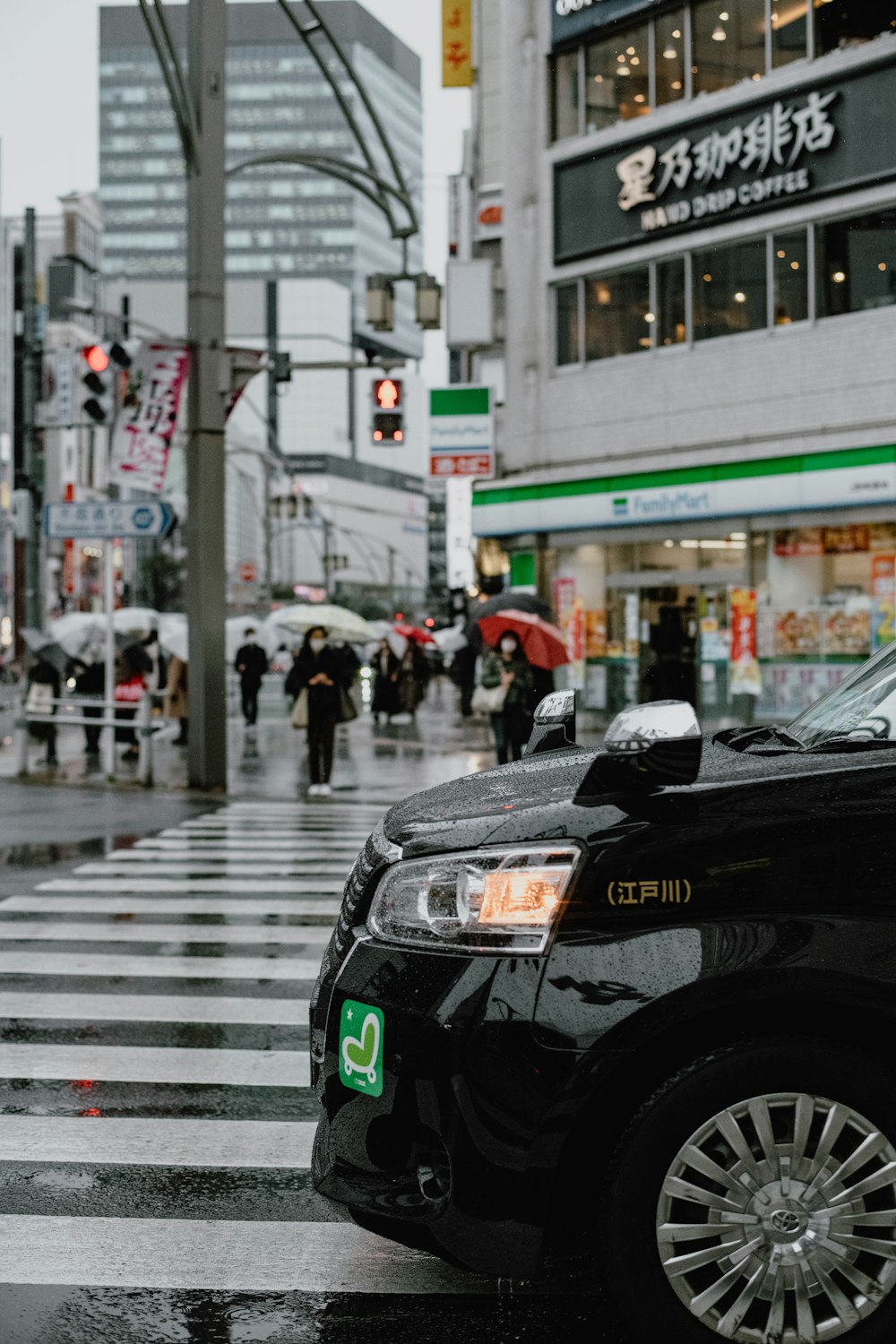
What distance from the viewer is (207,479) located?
1836cm

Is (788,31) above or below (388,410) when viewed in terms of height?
above

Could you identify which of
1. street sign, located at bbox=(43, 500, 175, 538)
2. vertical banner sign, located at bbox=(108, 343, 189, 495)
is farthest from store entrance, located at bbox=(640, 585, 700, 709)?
vertical banner sign, located at bbox=(108, 343, 189, 495)

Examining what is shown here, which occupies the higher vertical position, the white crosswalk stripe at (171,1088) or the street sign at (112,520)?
the street sign at (112,520)

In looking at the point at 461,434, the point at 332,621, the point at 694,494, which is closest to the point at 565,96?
the point at 461,434

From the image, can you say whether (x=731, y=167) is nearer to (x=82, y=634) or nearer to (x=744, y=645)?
(x=744, y=645)

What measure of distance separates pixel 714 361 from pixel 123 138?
174657mm

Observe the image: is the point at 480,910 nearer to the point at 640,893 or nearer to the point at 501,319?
the point at 640,893

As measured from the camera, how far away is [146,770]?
61.6 feet

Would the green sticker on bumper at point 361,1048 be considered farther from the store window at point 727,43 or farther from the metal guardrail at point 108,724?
the store window at point 727,43

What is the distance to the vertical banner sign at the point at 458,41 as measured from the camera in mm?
36438

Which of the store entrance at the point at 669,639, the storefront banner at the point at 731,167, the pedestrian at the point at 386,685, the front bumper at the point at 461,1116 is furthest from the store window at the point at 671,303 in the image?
the front bumper at the point at 461,1116

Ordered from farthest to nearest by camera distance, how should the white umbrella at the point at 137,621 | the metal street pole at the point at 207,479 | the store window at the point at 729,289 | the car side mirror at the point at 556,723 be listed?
the white umbrella at the point at 137,621 → the store window at the point at 729,289 → the metal street pole at the point at 207,479 → the car side mirror at the point at 556,723

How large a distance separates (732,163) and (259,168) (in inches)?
6434

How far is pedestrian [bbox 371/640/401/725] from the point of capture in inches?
1238
